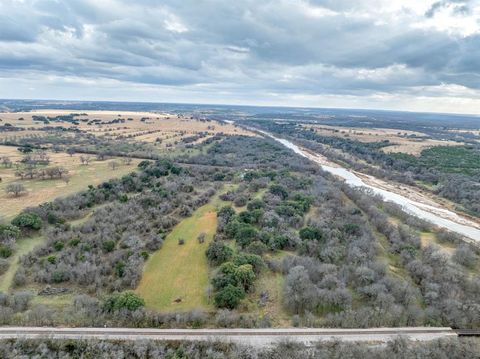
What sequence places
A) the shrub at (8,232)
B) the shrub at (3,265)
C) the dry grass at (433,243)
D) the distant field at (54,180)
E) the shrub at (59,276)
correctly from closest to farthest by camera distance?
1. the shrub at (59,276)
2. the shrub at (3,265)
3. the shrub at (8,232)
4. the dry grass at (433,243)
5. the distant field at (54,180)

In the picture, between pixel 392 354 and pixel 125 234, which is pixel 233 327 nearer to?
pixel 392 354

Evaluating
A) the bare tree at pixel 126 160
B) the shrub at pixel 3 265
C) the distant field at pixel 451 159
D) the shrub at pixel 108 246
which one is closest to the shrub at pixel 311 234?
the shrub at pixel 108 246

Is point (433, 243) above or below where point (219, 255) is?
below

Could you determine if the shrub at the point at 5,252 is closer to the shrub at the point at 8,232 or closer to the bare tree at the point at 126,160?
the shrub at the point at 8,232

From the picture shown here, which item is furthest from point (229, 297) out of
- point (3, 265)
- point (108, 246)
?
point (3, 265)

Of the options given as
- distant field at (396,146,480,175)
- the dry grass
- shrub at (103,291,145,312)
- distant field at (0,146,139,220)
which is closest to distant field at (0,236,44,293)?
distant field at (0,146,139,220)

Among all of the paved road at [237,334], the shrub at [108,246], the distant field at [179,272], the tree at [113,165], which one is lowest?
the distant field at [179,272]

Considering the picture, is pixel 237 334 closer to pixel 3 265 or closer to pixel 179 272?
pixel 179 272
